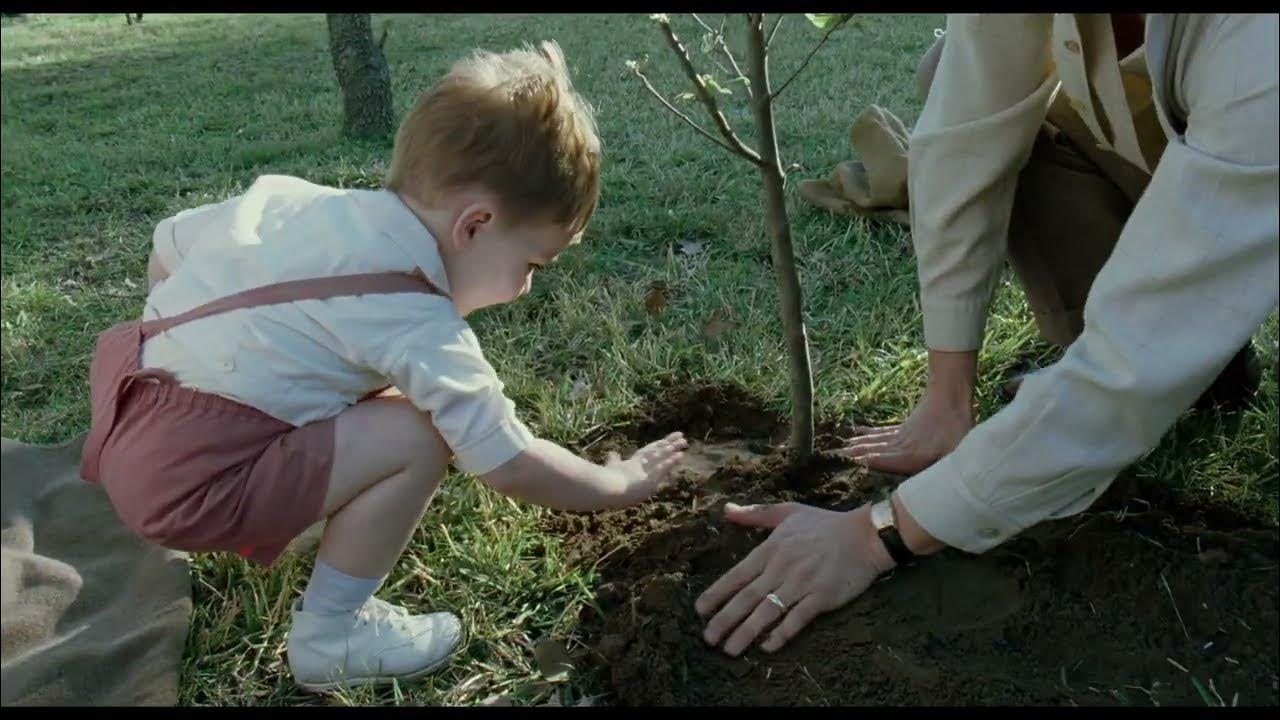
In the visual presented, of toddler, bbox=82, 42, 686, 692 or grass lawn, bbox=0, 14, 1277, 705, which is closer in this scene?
toddler, bbox=82, 42, 686, 692

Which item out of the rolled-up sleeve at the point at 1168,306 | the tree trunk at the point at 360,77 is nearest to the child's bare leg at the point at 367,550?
the rolled-up sleeve at the point at 1168,306

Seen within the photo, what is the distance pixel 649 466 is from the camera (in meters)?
2.09

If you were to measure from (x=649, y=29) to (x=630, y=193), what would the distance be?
2504mm

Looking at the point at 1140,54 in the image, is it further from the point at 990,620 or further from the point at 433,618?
the point at 433,618

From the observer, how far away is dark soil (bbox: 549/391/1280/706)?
1.69 m

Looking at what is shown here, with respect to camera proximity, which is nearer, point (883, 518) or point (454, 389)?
point (454, 389)

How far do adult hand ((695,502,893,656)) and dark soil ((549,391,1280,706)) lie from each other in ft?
0.10

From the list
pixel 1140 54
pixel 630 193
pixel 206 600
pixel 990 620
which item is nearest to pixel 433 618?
pixel 206 600

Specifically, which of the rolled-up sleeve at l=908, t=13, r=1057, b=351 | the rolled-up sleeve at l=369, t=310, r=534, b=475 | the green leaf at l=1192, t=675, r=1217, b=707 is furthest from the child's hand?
the green leaf at l=1192, t=675, r=1217, b=707

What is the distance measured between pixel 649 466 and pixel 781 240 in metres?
0.48

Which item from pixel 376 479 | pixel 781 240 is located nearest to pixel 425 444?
pixel 376 479

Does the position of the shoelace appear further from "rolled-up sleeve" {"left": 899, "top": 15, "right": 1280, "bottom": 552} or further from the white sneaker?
"rolled-up sleeve" {"left": 899, "top": 15, "right": 1280, "bottom": 552}

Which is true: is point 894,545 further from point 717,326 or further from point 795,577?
point 717,326

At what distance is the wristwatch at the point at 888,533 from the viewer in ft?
6.19
